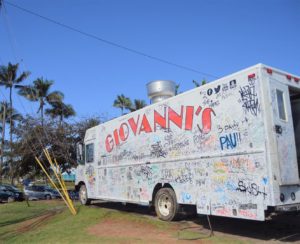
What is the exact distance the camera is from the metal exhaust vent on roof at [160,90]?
1273 cm

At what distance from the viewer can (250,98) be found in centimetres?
793

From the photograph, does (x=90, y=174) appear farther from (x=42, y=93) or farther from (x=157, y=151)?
(x=42, y=93)

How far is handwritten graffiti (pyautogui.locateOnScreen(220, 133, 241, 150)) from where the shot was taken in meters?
8.16

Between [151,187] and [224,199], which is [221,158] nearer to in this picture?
[224,199]

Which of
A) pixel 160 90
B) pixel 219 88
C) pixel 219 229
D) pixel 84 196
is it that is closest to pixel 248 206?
pixel 219 229

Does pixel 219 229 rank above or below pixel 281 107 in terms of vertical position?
below

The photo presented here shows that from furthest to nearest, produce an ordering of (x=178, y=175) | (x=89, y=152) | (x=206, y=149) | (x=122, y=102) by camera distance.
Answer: (x=122, y=102)
(x=89, y=152)
(x=178, y=175)
(x=206, y=149)

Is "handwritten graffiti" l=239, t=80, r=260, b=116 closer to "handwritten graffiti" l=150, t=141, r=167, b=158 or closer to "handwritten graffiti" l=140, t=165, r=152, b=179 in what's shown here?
"handwritten graffiti" l=150, t=141, r=167, b=158

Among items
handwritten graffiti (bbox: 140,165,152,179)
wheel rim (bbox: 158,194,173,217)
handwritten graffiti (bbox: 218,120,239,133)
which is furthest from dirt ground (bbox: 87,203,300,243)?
handwritten graffiti (bbox: 218,120,239,133)

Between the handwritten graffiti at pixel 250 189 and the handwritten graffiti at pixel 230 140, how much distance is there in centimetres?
76

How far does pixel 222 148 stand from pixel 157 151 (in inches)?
103

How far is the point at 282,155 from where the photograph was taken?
7684 millimetres

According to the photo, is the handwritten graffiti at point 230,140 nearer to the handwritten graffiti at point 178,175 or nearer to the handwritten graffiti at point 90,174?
the handwritten graffiti at point 178,175

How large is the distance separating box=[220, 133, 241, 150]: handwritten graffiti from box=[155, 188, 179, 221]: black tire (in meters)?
2.28
